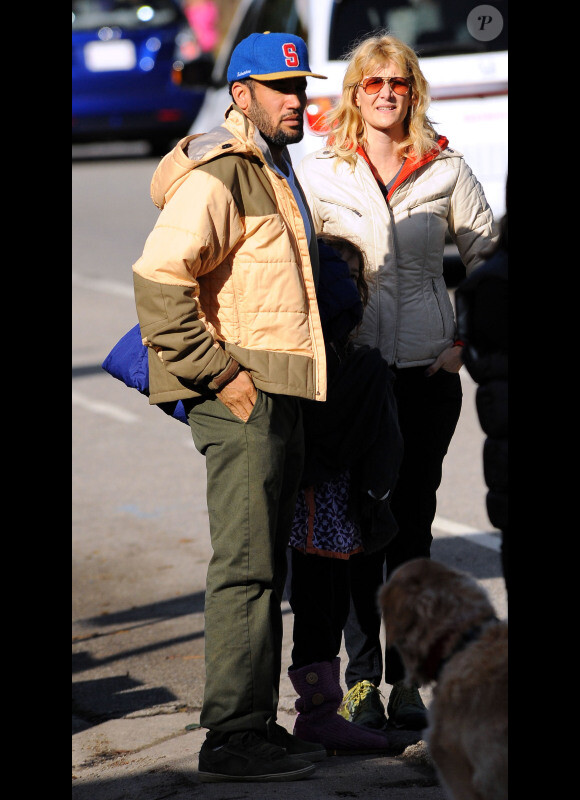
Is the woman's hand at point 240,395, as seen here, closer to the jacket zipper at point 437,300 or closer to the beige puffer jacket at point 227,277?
the beige puffer jacket at point 227,277

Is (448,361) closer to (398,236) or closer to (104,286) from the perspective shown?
(398,236)

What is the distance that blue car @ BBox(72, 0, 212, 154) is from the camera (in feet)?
58.6

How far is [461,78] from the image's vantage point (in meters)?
9.82

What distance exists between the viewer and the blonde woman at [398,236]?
3.92m

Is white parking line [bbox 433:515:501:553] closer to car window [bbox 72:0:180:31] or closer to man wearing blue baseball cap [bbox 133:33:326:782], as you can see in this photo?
man wearing blue baseball cap [bbox 133:33:326:782]

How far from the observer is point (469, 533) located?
612cm

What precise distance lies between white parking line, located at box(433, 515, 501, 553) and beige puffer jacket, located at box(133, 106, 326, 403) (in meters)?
2.75

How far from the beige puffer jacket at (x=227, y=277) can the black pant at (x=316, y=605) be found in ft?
2.04

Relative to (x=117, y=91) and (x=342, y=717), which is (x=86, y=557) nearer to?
(x=342, y=717)

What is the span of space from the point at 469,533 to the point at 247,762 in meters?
2.86

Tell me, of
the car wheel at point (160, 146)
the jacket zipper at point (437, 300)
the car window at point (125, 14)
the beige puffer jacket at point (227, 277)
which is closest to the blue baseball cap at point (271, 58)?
the beige puffer jacket at point (227, 277)

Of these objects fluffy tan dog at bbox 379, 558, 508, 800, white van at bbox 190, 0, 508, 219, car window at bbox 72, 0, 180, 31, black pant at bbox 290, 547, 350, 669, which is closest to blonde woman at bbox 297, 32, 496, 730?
black pant at bbox 290, 547, 350, 669
